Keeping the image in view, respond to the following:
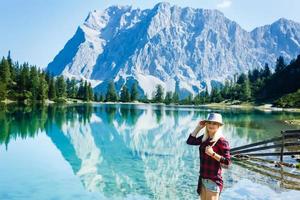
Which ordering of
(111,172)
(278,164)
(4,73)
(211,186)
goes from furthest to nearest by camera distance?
1. (4,73)
2. (111,172)
3. (278,164)
4. (211,186)

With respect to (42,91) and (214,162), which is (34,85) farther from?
(214,162)

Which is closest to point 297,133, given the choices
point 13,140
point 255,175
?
point 255,175

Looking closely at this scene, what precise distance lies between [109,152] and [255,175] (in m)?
19.0

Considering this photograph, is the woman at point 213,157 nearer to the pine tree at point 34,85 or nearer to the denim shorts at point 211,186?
the denim shorts at point 211,186

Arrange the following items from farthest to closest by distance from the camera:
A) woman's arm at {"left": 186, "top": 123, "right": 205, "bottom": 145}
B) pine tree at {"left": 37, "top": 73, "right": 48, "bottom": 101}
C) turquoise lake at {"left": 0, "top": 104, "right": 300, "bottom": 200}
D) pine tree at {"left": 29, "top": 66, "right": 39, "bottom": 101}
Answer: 1. pine tree at {"left": 37, "top": 73, "right": 48, "bottom": 101}
2. pine tree at {"left": 29, "top": 66, "right": 39, "bottom": 101}
3. turquoise lake at {"left": 0, "top": 104, "right": 300, "bottom": 200}
4. woman's arm at {"left": 186, "top": 123, "right": 205, "bottom": 145}

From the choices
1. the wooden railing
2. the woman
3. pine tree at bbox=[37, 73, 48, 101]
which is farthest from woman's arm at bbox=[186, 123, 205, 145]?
pine tree at bbox=[37, 73, 48, 101]

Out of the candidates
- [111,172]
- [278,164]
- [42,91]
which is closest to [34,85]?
[42,91]

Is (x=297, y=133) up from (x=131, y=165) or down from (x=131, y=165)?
up

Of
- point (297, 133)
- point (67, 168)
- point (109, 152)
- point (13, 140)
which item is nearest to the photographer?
point (297, 133)

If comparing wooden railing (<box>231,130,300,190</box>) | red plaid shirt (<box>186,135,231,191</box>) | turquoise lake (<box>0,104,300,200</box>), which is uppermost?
red plaid shirt (<box>186,135,231,191</box>)

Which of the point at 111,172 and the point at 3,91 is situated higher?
the point at 3,91

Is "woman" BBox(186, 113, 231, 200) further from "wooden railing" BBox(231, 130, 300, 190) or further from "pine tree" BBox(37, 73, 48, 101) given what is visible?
→ "pine tree" BBox(37, 73, 48, 101)

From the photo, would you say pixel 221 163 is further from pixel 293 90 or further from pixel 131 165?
pixel 293 90

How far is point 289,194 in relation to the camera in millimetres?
21672
